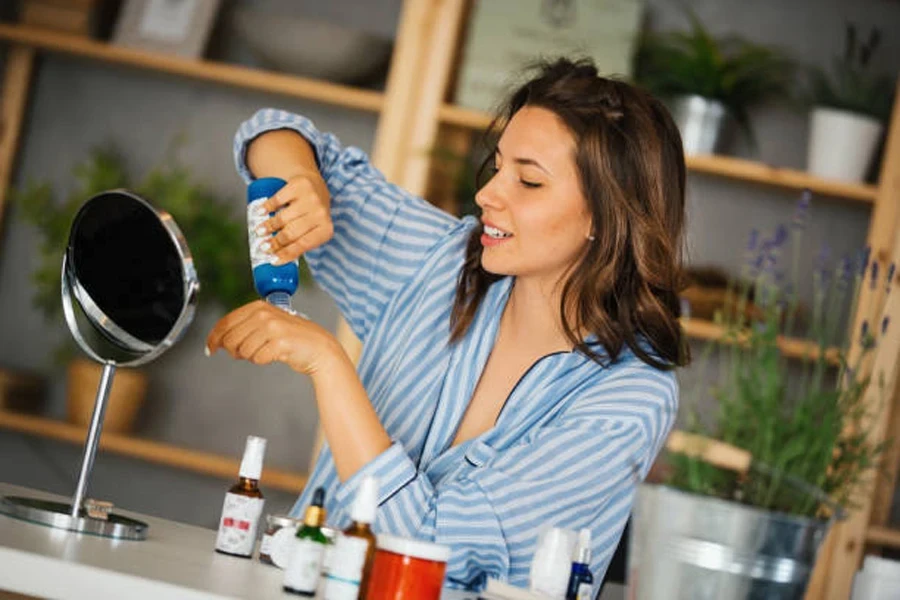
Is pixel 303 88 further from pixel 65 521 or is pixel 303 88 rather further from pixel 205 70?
pixel 65 521

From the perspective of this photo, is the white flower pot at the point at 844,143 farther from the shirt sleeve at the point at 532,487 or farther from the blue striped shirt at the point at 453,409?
the shirt sleeve at the point at 532,487

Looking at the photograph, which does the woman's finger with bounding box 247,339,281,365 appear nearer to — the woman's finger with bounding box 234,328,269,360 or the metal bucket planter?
the woman's finger with bounding box 234,328,269,360

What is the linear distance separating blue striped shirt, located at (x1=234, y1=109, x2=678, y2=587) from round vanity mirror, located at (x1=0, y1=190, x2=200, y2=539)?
285mm

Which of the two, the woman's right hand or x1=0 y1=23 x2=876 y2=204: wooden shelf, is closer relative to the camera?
the woman's right hand

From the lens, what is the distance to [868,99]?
10.5 ft

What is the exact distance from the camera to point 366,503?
128 cm

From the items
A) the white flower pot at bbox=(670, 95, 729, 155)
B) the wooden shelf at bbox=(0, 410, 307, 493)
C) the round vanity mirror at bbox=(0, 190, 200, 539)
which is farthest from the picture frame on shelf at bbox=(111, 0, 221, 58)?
the round vanity mirror at bbox=(0, 190, 200, 539)

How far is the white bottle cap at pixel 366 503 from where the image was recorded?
1.27 meters

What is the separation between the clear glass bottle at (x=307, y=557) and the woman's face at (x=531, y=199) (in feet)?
2.06

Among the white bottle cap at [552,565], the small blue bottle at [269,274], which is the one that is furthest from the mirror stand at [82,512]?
the white bottle cap at [552,565]

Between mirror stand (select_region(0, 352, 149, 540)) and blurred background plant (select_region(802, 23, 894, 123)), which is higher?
blurred background plant (select_region(802, 23, 894, 123))

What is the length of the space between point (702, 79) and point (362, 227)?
57.1 inches

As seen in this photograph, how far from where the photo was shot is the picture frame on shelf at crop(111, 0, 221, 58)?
3436 mm

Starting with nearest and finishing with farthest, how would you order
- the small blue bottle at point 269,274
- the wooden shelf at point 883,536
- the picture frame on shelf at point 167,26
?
the small blue bottle at point 269,274, the wooden shelf at point 883,536, the picture frame on shelf at point 167,26
